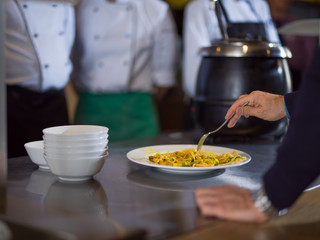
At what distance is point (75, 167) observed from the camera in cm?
103

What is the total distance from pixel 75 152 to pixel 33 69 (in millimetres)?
1452

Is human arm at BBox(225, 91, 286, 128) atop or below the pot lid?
below

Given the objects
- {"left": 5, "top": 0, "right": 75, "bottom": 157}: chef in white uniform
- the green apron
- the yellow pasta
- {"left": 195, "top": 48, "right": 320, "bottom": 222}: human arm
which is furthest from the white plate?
the green apron

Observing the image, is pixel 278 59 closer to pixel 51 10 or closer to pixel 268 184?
pixel 268 184

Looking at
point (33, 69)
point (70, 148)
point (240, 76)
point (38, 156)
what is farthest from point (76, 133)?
point (33, 69)

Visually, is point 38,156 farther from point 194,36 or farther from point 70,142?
point 194,36

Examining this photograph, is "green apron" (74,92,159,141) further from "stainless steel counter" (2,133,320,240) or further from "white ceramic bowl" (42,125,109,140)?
"white ceramic bowl" (42,125,109,140)

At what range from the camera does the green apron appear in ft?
9.04

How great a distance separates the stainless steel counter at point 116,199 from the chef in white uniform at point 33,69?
1.00m

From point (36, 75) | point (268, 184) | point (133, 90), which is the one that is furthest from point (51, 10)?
point (268, 184)

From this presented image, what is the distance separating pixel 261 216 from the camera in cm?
84

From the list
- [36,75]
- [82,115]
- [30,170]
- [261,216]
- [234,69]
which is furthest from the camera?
[82,115]

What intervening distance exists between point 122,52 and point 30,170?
1.65 meters

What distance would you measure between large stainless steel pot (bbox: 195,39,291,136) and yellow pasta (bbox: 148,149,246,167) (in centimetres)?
32
